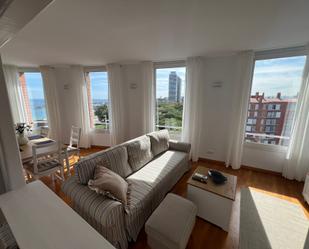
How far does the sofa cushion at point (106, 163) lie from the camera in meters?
1.63

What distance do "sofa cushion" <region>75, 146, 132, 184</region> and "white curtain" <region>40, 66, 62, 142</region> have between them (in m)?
3.51

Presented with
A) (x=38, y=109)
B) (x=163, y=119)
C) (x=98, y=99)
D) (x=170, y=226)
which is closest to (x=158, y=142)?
(x=163, y=119)

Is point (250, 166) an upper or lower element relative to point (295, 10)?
lower

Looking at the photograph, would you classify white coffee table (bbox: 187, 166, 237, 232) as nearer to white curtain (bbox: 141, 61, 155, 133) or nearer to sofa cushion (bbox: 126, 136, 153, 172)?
sofa cushion (bbox: 126, 136, 153, 172)

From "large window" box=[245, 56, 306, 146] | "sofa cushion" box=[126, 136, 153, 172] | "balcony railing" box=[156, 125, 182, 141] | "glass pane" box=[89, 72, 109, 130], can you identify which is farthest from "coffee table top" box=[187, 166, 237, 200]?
"glass pane" box=[89, 72, 109, 130]

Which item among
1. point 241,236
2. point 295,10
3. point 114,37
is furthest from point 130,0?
point 241,236

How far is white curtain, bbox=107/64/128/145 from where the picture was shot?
3908mm

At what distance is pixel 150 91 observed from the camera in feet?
12.3

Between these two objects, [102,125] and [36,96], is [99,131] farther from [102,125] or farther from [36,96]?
[36,96]

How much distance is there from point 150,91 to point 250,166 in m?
2.92

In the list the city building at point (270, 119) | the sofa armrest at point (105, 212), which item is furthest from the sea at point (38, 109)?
the city building at point (270, 119)

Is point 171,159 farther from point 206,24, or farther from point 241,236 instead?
point 206,24

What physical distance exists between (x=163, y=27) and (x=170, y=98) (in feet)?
6.86

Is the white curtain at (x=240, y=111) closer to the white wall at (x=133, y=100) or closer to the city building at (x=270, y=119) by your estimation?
the city building at (x=270, y=119)
